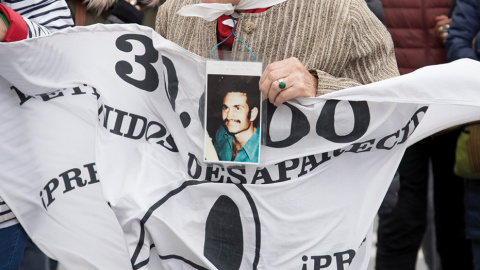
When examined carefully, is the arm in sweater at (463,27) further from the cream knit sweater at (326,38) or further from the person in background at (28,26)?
the person in background at (28,26)

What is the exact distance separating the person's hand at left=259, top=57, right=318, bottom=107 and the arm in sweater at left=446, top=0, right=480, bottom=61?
1784mm

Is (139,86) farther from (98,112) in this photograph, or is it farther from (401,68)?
(401,68)

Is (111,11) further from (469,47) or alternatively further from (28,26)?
(469,47)

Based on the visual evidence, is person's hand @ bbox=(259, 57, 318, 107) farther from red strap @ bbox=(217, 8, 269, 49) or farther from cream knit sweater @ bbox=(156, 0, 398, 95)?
red strap @ bbox=(217, 8, 269, 49)

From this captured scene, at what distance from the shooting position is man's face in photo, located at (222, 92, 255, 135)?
6.43 feet

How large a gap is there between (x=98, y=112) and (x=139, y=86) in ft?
0.48

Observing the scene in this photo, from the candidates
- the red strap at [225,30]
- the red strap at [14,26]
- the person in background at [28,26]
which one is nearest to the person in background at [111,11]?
the person in background at [28,26]

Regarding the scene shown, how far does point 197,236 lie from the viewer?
2.11 meters

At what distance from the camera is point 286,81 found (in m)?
1.95

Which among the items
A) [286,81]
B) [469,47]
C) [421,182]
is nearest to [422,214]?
[421,182]

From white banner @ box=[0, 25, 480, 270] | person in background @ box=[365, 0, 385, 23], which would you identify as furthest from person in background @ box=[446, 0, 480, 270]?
white banner @ box=[0, 25, 480, 270]

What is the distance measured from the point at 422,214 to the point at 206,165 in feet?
6.74

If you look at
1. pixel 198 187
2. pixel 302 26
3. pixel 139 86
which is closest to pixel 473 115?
pixel 302 26

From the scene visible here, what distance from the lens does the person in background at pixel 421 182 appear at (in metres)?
3.74
